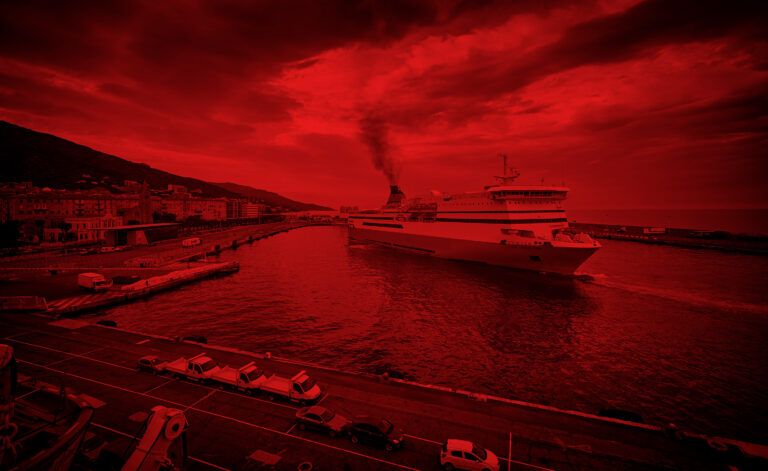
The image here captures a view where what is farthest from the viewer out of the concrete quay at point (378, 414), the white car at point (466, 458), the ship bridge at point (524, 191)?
the ship bridge at point (524, 191)

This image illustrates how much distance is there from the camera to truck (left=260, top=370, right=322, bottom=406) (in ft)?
37.6

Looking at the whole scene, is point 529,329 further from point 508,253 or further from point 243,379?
point 243,379

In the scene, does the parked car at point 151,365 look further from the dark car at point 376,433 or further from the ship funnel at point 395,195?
Result: the ship funnel at point 395,195

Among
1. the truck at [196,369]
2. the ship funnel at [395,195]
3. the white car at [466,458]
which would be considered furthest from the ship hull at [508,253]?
the truck at [196,369]

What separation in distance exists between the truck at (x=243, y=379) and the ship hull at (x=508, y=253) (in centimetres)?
3055

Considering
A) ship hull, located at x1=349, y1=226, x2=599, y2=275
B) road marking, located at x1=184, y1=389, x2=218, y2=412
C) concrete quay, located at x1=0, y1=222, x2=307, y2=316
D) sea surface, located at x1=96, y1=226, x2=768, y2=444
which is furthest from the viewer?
ship hull, located at x1=349, y1=226, x2=599, y2=275

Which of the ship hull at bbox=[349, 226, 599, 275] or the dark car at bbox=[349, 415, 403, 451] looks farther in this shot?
the ship hull at bbox=[349, 226, 599, 275]

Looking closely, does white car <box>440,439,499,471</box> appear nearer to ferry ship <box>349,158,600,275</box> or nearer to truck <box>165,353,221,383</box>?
truck <box>165,353,221,383</box>

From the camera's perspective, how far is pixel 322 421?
32.4 ft

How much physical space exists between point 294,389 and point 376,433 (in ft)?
12.4

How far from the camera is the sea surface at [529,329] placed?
46.4ft

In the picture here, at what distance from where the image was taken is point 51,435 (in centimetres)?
664

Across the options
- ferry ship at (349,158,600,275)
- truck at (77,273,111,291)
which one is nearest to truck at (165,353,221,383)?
truck at (77,273,111,291)

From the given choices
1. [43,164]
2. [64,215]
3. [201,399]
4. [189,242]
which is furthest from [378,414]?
[43,164]
